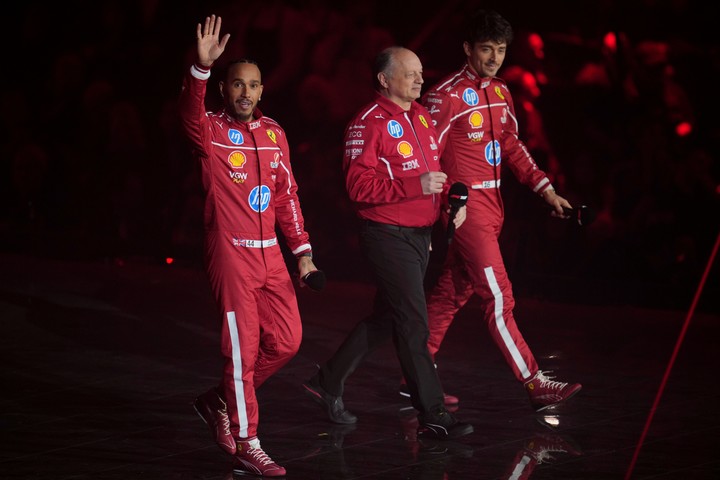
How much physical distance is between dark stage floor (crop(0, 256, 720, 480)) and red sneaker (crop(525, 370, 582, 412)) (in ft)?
0.21

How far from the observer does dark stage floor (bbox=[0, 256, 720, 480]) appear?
4.82 metres

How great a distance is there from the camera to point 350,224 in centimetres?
1007

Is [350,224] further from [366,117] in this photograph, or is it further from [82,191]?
[366,117]

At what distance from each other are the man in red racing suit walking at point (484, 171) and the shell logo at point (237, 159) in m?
1.18

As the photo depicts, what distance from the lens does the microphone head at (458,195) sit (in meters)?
5.14

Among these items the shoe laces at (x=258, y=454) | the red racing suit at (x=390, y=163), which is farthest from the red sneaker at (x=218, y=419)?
the red racing suit at (x=390, y=163)

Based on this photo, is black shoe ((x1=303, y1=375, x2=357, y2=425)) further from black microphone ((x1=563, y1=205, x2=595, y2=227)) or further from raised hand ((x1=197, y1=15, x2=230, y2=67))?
raised hand ((x1=197, y1=15, x2=230, y2=67))

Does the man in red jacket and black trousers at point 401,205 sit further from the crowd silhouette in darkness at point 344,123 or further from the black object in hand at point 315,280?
the crowd silhouette in darkness at point 344,123

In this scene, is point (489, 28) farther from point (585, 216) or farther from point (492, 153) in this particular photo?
point (585, 216)

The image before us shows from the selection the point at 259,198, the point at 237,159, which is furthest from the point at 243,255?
the point at 237,159

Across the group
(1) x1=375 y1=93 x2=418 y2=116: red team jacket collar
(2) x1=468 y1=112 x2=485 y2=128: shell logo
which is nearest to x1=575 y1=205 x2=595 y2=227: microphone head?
(2) x1=468 y1=112 x2=485 y2=128: shell logo

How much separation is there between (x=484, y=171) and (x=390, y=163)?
769 mm

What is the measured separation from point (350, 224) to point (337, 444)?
16.6 ft

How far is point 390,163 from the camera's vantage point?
5258 mm
